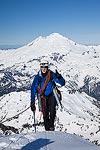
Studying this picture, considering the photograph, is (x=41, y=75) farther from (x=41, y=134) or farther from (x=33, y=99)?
(x=41, y=134)

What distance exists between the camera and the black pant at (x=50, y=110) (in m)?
15.0

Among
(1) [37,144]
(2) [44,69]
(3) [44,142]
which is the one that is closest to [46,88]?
(2) [44,69]

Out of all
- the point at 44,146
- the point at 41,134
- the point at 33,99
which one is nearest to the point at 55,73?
the point at 33,99

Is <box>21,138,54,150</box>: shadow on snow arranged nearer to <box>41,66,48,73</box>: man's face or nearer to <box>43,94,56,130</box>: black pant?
<box>43,94,56,130</box>: black pant

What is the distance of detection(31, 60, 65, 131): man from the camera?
14495 mm

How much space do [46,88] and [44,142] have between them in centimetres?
300

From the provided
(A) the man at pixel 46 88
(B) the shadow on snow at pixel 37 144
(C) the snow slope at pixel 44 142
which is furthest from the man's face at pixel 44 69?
(B) the shadow on snow at pixel 37 144

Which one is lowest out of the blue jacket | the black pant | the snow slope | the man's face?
the snow slope

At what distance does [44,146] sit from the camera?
12.0 metres

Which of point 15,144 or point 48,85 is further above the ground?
point 48,85

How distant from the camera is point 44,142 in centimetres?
1271

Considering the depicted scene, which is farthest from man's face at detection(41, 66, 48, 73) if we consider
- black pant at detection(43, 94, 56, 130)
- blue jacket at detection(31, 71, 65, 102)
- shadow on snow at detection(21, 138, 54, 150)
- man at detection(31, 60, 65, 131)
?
shadow on snow at detection(21, 138, 54, 150)

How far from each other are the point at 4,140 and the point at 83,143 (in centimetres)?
352

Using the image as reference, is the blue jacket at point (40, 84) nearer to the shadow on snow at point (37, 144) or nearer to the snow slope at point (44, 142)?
the snow slope at point (44, 142)
